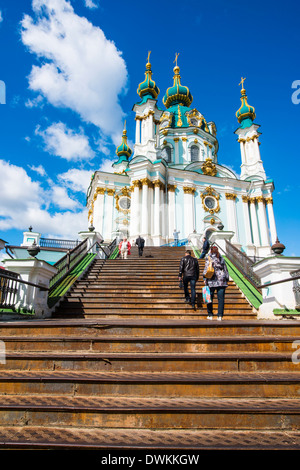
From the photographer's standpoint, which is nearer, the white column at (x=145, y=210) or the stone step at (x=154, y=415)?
the stone step at (x=154, y=415)

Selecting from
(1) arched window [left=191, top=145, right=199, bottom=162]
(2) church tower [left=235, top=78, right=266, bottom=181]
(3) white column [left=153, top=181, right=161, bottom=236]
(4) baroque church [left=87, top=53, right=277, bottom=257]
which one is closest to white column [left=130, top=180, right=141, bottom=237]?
(4) baroque church [left=87, top=53, right=277, bottom=257]

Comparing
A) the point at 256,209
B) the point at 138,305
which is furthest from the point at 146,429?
the point at 256,209

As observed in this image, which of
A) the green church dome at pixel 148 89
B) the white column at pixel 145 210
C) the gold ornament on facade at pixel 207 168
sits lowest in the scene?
the white column at pixel 145 210

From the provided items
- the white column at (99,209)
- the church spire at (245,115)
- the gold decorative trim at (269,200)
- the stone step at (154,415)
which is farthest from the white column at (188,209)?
the stone step at (154,415)

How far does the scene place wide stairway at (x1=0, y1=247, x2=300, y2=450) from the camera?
264cm

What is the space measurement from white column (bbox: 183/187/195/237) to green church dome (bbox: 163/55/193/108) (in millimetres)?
18391

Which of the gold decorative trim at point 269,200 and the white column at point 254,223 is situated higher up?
the gold decorative trim at point 269,200

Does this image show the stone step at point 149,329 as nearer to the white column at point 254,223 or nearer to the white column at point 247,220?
the white column at point 247,220

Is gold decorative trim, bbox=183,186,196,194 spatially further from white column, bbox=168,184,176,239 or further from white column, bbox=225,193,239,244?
white column, bbox=225,193,239,244

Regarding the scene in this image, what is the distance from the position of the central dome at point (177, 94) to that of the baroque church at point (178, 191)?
7861 mm

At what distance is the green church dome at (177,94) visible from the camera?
41.4 m

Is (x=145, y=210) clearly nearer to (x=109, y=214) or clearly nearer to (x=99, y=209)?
(x=109, y=214)

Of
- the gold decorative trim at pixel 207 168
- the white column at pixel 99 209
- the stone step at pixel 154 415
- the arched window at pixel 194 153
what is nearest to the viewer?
the stone step at pixel 154 415
